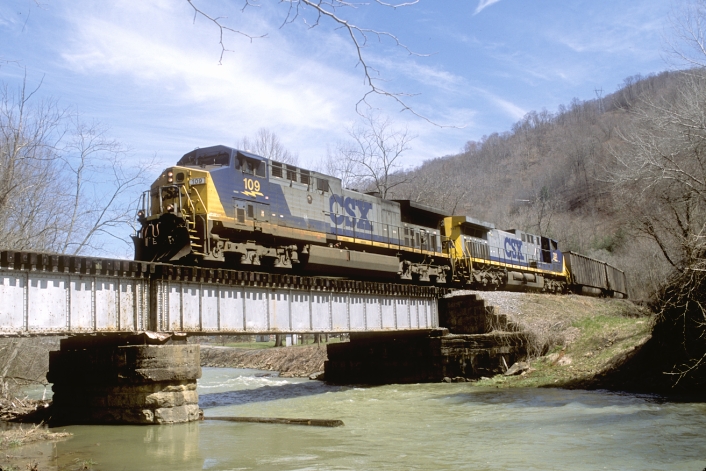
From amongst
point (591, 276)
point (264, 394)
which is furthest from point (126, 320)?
point (591, 276)

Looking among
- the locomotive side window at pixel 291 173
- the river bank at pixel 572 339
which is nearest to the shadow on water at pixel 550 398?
the river bank at pixel 572 339

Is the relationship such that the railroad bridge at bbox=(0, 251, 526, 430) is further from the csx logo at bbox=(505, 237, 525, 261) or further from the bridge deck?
the csx logo at bbox=(505, 237, 525, 261)

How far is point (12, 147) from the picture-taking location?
2114 cm

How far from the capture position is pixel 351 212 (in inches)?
898

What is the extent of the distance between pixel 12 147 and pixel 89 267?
10.2 m

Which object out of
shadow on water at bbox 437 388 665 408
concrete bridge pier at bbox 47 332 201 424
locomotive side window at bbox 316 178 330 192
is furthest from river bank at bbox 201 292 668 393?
concrete bridge pier at bbox 47 332 201 424

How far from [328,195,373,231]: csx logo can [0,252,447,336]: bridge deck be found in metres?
2.23

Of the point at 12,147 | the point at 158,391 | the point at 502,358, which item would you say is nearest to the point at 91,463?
the point at 158,391

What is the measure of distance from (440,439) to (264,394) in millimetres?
12801

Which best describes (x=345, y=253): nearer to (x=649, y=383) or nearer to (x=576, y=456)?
(x=649, y=383)

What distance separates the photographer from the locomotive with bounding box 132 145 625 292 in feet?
54.5

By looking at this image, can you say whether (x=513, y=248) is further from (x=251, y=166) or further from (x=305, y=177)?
(x=251, y=166)

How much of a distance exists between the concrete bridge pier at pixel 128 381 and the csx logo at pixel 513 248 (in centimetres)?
2116

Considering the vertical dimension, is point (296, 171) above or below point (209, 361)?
above
